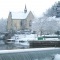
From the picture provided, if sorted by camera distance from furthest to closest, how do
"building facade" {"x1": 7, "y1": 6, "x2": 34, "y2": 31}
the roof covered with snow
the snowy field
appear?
the roof covered with snow
"building facade" {"x1": 7, "y1": 6, "x2": 34, "y2": 31}
the snowy field

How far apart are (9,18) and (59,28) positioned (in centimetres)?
2523

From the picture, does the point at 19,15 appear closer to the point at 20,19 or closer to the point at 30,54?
the point at 20,19

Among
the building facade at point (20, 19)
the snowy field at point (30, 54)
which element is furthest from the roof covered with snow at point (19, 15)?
the snowy field at point (30, 54)

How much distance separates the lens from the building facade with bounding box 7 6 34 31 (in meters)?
79.8

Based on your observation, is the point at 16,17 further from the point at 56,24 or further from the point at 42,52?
the point at 42,52

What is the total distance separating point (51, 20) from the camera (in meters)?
64.8

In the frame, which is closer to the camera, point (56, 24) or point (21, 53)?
point (21, 53)

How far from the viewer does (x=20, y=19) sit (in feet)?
272

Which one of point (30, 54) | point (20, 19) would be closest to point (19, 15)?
point (20, 19)

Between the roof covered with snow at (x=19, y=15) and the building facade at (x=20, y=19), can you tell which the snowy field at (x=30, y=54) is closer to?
the building facade at (x=20, y=19)

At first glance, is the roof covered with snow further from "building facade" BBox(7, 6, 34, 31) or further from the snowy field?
the snowy field

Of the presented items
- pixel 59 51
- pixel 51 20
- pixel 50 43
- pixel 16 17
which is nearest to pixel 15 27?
pixel 16 17

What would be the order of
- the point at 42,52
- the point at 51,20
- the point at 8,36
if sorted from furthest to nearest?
the point at 51,20 < the point at 8,36 < the point at 42,52

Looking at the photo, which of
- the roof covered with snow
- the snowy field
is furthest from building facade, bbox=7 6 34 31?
the snowy field
